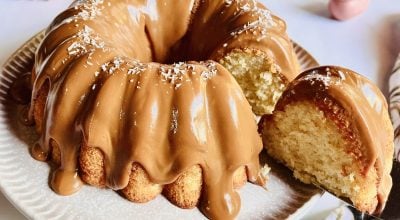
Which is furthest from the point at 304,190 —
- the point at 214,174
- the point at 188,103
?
the point at 188,103

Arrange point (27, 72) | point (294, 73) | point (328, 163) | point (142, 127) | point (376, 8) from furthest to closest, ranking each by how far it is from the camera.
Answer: point (376, 8) → point (27, 72) → point (294, 73) → point (328, 163) → point (142, 127)

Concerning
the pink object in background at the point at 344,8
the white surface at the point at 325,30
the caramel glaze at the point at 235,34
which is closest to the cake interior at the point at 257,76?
the caramel glaze at the point at 235,34

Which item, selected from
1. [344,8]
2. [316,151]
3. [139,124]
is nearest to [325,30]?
[344,8]

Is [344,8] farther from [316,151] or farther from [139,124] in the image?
[139,124]

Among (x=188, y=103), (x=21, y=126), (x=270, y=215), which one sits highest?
(x=188, y=103)

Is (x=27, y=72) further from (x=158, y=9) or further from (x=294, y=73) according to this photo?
(x=294, y=73)

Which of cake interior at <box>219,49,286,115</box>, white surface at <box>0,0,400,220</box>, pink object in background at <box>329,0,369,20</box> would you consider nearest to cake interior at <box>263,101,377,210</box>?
cake interior at <box>219,49,286,115</box>

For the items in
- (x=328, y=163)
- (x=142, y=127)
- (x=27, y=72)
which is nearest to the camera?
(x=142, y=127)
